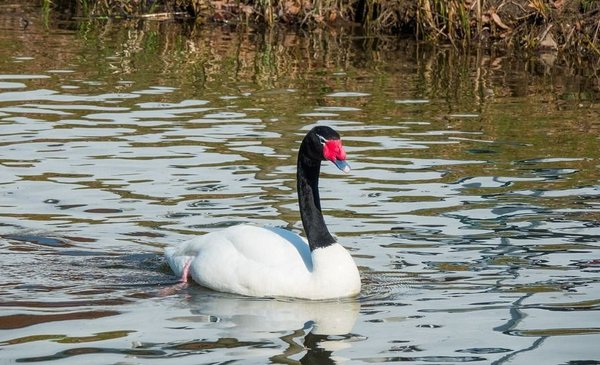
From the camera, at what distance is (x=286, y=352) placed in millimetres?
7340

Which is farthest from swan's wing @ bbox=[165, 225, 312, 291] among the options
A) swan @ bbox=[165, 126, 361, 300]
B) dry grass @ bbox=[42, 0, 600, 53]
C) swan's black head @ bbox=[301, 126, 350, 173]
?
dry grass @ bbox=[42, 0, 600, 53]

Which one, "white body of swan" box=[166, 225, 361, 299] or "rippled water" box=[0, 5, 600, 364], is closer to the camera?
"rippled water" box=[0, 5, 600, 364]

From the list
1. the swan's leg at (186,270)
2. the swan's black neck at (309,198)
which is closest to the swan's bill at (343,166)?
the swan's black neck at (309,198)

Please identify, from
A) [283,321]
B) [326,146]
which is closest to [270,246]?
[326,146]

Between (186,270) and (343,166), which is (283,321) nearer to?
(343,166)

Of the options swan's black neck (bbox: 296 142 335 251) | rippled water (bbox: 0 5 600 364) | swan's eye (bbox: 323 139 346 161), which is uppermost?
swan's eye (bbox: 323 139 346 161)

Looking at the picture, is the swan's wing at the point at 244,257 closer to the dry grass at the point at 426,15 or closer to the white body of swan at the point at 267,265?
the white body of swan at the point at 267,265

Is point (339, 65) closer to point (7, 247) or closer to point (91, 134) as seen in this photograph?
point (91, 134)

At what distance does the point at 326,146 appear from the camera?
8758mm

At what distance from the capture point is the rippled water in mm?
7719

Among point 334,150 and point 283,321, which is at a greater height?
point 334,150

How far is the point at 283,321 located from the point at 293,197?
11.4ft

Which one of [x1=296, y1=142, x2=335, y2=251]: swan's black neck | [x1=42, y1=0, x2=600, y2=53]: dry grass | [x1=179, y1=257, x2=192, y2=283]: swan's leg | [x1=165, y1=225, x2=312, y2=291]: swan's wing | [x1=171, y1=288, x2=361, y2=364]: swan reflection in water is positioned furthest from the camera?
[x1=42, y1=0, x2=600, y2=53]: dry grass

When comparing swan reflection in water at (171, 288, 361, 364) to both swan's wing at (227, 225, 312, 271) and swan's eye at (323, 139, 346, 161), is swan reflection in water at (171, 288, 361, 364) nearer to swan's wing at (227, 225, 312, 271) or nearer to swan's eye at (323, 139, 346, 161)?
swan's wing at (227, 225, 312, 271)
